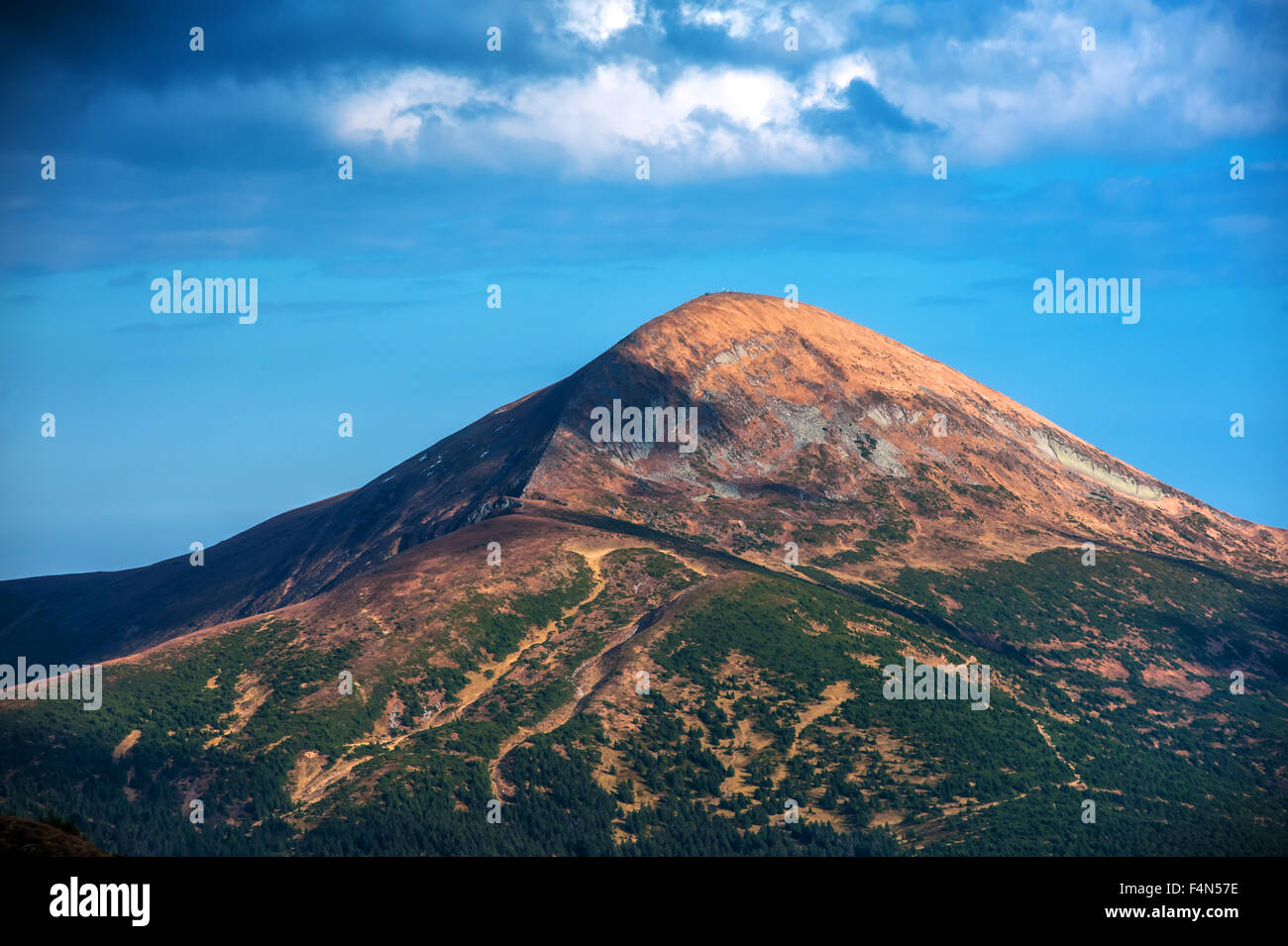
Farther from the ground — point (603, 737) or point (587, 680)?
point (587, 680)

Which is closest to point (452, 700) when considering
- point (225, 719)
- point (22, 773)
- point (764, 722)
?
point (225, 719)

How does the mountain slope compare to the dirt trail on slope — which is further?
the dirt trail on slope

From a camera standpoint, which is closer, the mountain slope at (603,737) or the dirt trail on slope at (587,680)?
the mountain slope at (603,737)

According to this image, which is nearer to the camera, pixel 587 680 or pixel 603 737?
pixel 603 737

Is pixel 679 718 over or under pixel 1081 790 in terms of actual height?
over
